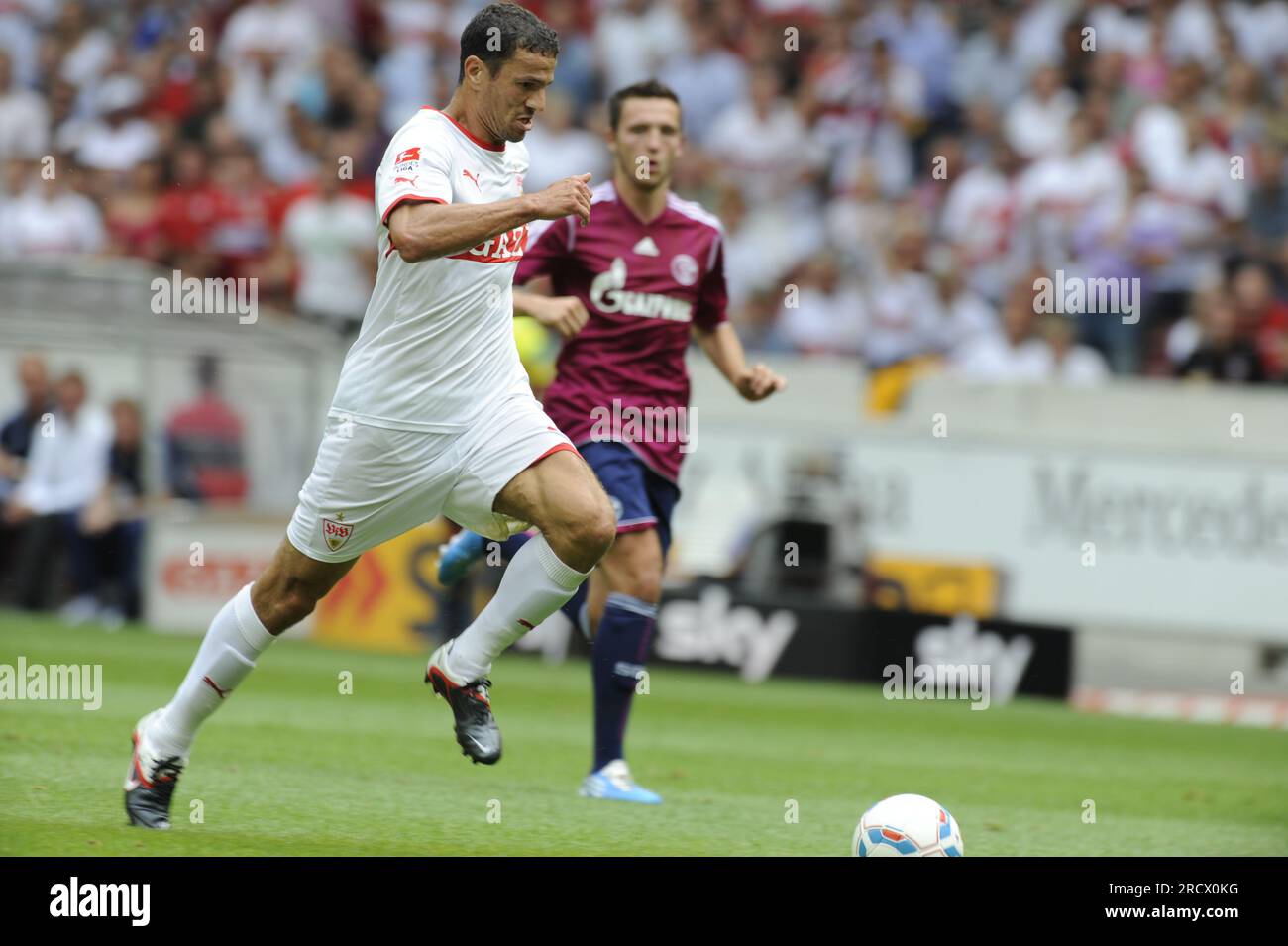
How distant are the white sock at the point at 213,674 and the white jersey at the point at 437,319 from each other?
0.79 m

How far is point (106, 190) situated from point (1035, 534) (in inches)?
385

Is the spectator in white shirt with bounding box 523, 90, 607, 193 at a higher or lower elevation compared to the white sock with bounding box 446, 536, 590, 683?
higher

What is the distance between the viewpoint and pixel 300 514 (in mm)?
6762

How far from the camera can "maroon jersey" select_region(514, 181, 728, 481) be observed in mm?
8531

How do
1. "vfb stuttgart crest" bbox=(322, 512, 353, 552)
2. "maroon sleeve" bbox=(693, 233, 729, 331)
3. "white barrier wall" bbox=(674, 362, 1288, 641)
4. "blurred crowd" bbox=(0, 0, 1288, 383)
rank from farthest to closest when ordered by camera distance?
"blurred crowd" bbox=(0, 0, 1288, 383) < "white barrier wall" bbox=(674, 362, 1288, 641) < "maroon sleeve" bbox=(693, 233, 729, 331) < "vfb stuttgart crest" bbox=(322, 512, 353, 552)

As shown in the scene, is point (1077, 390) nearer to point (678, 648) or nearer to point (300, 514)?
point (678, 648)

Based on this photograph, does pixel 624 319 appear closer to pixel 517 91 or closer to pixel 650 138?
pixel 650 138

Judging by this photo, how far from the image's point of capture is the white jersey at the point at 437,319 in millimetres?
6652

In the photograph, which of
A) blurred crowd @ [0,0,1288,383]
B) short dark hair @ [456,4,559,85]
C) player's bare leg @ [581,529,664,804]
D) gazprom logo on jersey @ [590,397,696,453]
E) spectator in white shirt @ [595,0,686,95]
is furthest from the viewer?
spectator in white shirt @ [595,0,686,95]

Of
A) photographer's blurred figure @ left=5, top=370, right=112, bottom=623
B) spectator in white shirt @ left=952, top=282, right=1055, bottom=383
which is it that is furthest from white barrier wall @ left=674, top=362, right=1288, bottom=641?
photographer's blurred figure @ left=5, top=370, right=112, bottom=623

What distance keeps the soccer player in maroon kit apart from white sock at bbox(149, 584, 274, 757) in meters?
1.62

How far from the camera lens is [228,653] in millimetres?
6801

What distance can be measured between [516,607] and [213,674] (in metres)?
1.05

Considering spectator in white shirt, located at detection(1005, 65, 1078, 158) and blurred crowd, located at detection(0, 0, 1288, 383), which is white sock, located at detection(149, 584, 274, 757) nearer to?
blurred crowd, located at detection(0, 0, 1288, 383)
